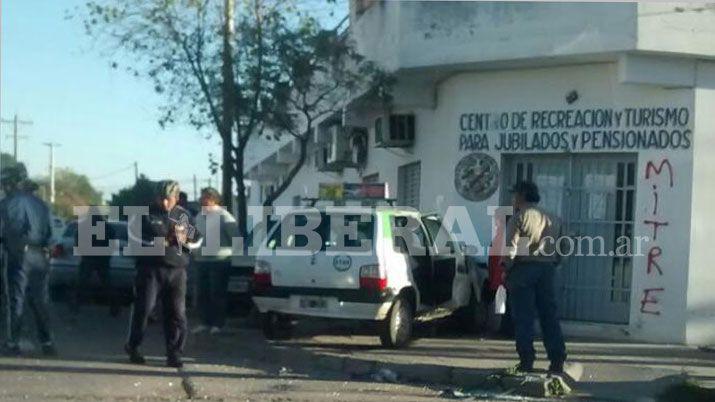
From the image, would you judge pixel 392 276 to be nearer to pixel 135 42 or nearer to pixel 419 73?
pixel 419 73

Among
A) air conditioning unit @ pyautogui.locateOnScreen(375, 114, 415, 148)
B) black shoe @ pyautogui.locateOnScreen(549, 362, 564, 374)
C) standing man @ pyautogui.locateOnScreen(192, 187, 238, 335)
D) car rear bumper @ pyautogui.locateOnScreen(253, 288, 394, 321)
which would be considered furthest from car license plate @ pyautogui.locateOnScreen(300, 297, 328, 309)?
air conditioning unit @ pyautogui.locateOnScreen(375, 114, 415, 148)

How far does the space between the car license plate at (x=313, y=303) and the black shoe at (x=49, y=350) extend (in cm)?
269

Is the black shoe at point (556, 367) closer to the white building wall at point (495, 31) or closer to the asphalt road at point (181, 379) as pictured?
the asphalt road at point (181, 379)

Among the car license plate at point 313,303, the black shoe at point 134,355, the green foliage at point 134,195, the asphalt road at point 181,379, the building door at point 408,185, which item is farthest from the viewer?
the green foliage at point 134,195

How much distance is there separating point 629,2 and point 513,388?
5.44m

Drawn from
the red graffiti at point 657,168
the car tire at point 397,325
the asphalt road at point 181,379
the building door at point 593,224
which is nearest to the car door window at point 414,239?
the car tire at point 397,325

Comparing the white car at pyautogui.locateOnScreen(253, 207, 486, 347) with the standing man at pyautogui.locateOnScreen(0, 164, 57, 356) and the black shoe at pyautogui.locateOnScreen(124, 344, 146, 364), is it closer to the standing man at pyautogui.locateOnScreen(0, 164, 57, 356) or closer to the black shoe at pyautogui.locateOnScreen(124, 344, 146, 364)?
the black shoe at pyautogui.locateOnScreen(124, 344, 146, 364)

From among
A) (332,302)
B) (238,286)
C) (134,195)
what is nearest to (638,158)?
(332,302)

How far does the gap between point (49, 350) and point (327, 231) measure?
3252mm

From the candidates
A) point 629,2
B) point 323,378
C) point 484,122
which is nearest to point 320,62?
point 484,122

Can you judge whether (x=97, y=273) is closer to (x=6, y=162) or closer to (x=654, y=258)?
(x=6, y=162)

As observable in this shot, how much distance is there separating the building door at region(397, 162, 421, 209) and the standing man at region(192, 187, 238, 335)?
204 inches

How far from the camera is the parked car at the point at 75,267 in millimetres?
17203

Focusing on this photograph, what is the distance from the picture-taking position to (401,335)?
42.6 ft
